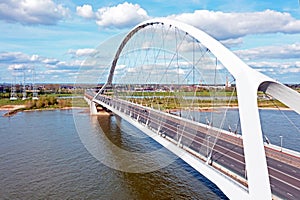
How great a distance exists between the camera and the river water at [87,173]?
40.5 feet

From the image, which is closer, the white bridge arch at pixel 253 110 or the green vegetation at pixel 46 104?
the white bridge arch at pixel 253 110

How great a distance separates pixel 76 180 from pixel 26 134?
13424mm

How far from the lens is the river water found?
12359mm

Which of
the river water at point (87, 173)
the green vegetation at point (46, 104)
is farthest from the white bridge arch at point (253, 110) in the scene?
the green vegetation at point (46, 104)

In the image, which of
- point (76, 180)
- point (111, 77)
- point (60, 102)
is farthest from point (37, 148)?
point (60, 102)

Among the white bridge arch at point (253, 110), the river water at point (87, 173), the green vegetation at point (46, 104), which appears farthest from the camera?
the green vegetation at point (46, 104)

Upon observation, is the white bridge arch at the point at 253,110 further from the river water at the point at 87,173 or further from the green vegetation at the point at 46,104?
the green vegetation at the point at 46,104

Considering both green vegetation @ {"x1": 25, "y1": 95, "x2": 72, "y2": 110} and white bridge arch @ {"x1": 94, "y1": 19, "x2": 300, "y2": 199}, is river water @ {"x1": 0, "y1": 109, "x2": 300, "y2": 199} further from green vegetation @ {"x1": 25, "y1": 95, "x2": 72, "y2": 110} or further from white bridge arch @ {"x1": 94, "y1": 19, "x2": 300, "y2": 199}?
green vegetation @ {"x1": 25, "y1": 95, "x2": 72, "y2": 110}

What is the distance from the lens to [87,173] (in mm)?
14945

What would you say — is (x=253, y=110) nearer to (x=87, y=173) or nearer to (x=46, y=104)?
(x=87, y=173)

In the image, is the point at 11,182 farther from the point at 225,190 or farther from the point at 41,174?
the point at 225,190

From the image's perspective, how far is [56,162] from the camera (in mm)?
16719

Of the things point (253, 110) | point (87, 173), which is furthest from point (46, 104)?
point (253, 110)

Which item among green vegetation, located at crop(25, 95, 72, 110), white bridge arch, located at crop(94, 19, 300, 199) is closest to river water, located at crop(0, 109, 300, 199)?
white bridge arch, located at crop(94, 19, 300, 199)
